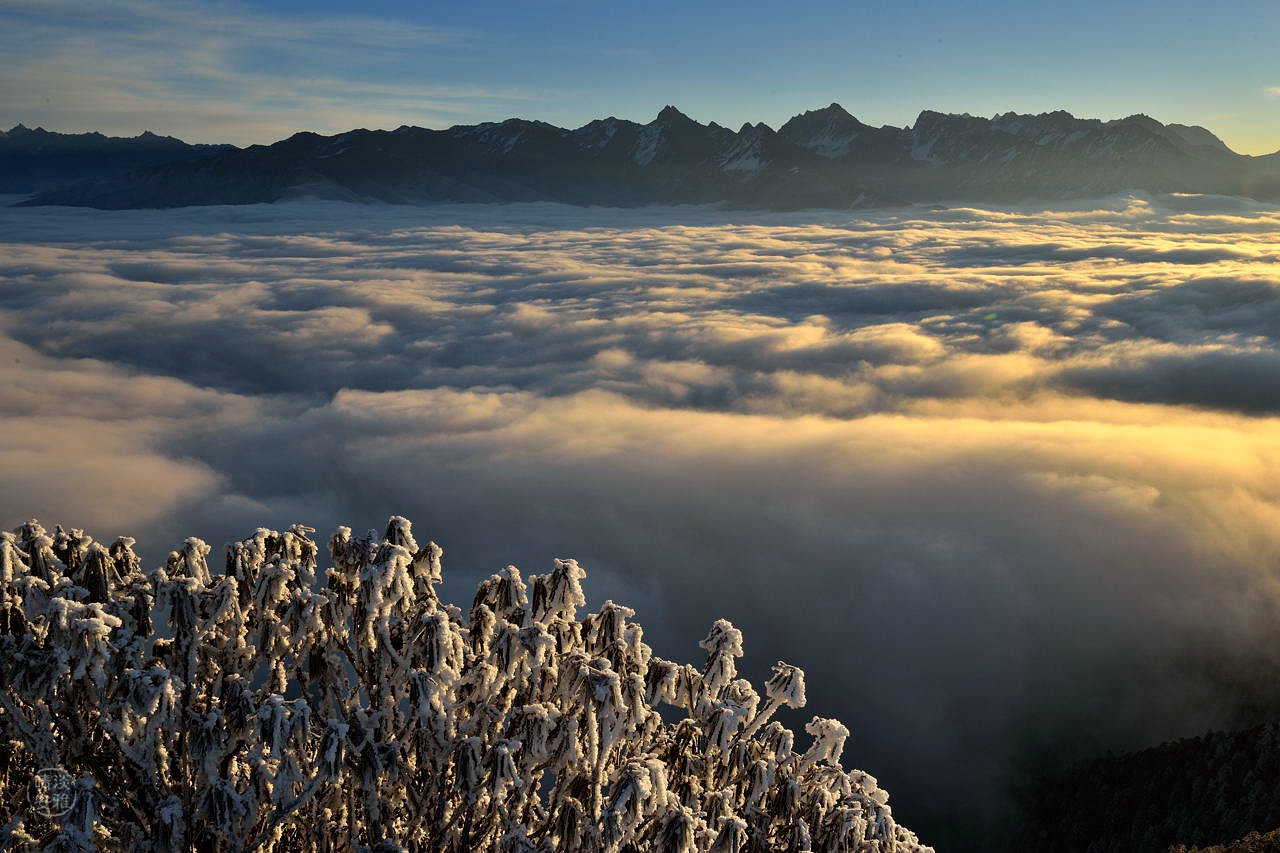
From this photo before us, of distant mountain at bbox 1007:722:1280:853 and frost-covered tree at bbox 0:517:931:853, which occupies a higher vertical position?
frost-covered tree at bbox 0:517:931:853

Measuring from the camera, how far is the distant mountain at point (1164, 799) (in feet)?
291

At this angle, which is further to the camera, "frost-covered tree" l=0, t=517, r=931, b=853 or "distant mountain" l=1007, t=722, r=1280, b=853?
"distant mountain" l=1007, t=722, r=1280, b=853

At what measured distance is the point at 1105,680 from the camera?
381ft

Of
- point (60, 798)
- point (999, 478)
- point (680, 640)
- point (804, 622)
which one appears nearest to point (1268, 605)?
point (999, 478)

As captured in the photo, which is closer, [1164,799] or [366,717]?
[366,717]

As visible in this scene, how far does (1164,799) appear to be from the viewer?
328 ft

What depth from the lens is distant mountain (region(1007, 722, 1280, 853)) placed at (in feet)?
291

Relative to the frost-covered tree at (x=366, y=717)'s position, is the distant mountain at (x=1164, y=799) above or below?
below

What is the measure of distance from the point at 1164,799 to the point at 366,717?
10972cm

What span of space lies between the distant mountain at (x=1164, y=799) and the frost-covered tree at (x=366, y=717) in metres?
90.0

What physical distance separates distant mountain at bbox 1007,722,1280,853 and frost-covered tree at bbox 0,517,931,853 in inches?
3543

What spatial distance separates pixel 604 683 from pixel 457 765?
273cm

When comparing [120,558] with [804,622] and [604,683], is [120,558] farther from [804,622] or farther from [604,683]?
[804,622]

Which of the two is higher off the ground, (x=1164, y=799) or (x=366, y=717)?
(x=366, y=717)
